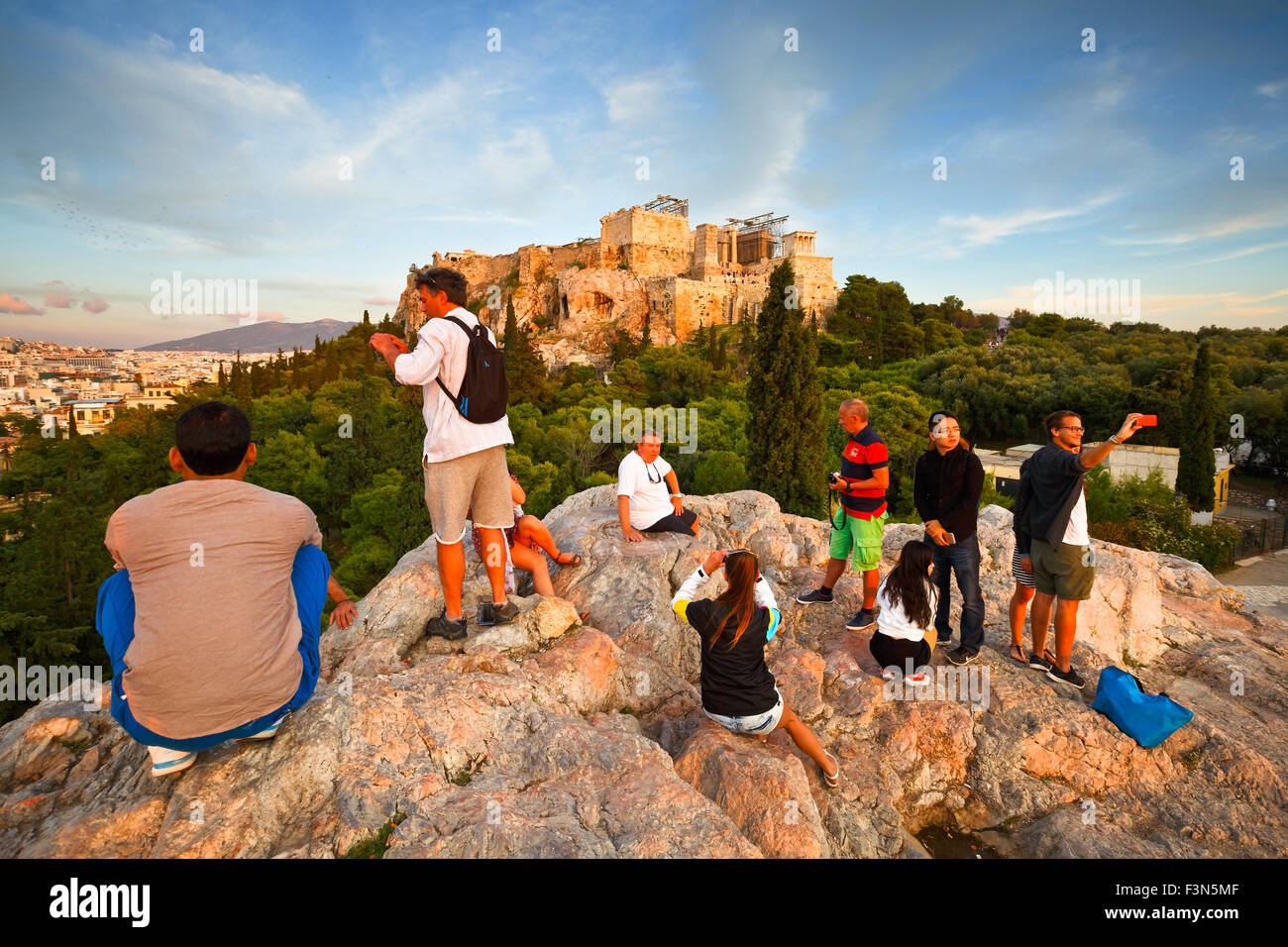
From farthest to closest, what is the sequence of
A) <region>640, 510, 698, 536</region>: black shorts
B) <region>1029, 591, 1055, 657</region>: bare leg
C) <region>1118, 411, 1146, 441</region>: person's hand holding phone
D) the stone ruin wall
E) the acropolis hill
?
1. the stone ruin wall
2. the acropolis hill
3. <region>640, 510, 698, 536</region>: black shorts
4. <region>1029, 591, 1055, 657</region>: bare leg
5. <region>1118, 411, 1146, 441</region>: person's hand holding phone

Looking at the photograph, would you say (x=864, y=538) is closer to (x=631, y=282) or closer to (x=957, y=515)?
(x=957, y=515)

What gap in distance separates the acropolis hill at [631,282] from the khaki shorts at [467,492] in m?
47.1

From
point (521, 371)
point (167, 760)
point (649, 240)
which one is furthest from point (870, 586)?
point (649, 240)

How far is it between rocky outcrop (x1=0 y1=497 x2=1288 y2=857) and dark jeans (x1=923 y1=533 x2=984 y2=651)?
30cm

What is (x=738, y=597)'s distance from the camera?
4.04 metres

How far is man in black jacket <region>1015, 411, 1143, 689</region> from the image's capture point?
4980mm

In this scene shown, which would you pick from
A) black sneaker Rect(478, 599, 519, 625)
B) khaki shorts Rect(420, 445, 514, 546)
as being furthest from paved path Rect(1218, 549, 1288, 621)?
khaki shorts Rect(420, 445, 514, 546)

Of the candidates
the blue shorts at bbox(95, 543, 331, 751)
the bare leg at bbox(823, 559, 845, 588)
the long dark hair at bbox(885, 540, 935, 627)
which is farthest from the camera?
the bare leg at bbox(823, 559, 845, 588)

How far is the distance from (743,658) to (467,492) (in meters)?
2.20

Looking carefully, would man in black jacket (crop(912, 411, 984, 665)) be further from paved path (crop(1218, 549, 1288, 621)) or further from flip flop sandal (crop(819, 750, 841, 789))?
paved path (crop(1218, 549, 1288, 621))

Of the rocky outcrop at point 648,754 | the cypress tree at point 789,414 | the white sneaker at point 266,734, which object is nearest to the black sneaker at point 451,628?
the rocky outcrop at point 648,754

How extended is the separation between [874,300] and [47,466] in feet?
199

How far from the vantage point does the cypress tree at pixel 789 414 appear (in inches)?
765

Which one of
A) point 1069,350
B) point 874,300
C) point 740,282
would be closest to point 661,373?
point 740,282
